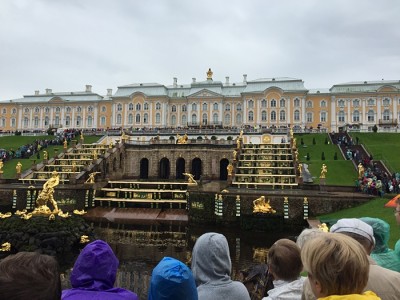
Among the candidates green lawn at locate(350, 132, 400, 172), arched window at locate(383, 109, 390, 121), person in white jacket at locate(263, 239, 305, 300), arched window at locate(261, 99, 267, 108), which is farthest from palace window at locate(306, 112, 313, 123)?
person in white jacket at locate(263, 239, 305, 300)

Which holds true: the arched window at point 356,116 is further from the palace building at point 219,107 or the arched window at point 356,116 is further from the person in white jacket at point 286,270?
the person in white jacket at point 286,270

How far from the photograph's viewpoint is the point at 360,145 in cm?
4728

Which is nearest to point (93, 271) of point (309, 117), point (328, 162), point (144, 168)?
A: point (328, 162)

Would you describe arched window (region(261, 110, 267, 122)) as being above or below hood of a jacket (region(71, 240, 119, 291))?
above

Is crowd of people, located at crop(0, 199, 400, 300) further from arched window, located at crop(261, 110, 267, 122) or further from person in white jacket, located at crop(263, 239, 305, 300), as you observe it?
arched window, located at crop(261, 110, 267, 122)

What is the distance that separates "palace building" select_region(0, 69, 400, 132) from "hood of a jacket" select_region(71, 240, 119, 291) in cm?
7099

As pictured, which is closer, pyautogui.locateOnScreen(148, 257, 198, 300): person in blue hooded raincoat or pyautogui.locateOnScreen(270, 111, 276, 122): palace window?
pyautogui.locateOnScreen(148, 257, 198, 300): person in blue hooded raincoat

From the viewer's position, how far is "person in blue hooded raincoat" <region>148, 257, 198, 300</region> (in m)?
3.53

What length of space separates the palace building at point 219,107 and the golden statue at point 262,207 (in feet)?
166

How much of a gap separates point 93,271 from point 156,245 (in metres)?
16.0

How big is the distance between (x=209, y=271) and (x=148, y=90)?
8658 cm

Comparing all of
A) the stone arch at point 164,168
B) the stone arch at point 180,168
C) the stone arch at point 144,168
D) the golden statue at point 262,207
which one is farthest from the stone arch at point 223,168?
the golden statue at point 262,207

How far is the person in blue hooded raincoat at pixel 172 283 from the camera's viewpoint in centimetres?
353

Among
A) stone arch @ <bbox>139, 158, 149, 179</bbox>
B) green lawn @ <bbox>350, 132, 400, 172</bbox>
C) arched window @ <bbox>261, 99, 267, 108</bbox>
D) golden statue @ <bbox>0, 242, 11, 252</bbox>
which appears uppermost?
arched window @ <bbox>261, 99, 267, 108</bbox>
